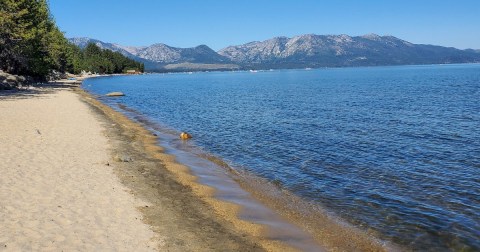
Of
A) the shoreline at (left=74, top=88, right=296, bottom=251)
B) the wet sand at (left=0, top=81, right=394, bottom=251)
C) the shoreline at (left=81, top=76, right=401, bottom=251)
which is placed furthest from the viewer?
the shoreline at (left=74, top=88, right=296, bottom=251)

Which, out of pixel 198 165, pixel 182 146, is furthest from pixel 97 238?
pixel 182 146

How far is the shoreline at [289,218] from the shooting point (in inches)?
486

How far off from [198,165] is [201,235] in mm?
10894

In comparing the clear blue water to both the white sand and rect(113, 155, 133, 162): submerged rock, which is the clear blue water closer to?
rect(113, 155, 133, 162): submerged rock

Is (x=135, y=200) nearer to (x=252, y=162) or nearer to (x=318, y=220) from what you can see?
(x=318, y=220)

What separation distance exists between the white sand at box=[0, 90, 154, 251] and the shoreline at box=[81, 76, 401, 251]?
135 inches

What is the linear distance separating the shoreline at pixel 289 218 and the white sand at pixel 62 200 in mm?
3425

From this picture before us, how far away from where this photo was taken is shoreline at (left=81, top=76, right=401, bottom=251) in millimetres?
12336

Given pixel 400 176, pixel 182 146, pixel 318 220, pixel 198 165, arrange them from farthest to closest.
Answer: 1. pixel 182 146
2. pixel 198 165
3. pixel 400 176
4. pixel 318 220

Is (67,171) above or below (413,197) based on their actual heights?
above

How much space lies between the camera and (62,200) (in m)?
13.3

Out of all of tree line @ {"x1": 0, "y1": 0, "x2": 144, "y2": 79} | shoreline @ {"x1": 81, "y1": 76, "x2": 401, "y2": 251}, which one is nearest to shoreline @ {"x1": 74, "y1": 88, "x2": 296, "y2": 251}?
shoreline @ {"x1": 81, "y1": 76, "x2": 401, "y2": 251}

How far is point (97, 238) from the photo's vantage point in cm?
1060

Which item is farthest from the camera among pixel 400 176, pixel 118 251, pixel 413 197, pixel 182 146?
pixel 182 146
